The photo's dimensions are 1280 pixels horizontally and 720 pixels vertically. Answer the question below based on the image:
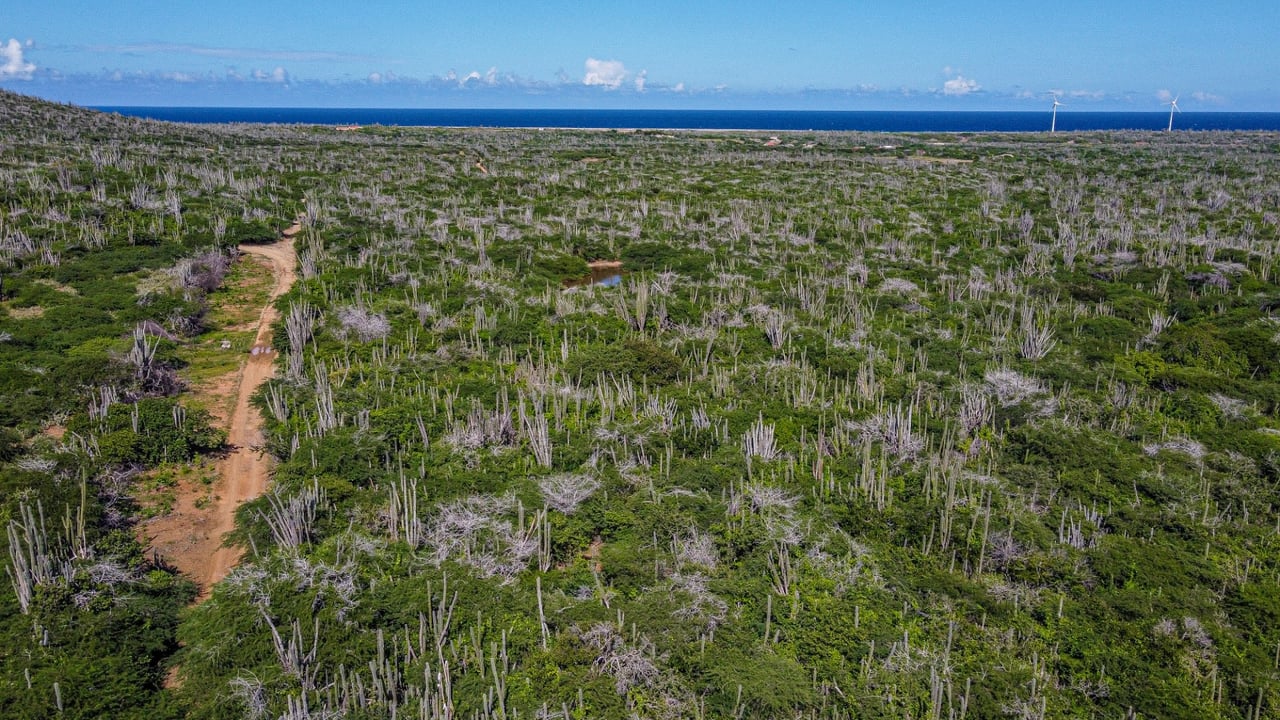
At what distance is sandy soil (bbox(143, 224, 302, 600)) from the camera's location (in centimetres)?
748

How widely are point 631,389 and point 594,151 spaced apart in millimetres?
37225

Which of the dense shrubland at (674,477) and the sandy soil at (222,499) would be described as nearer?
the dense shrubland at (674,477)

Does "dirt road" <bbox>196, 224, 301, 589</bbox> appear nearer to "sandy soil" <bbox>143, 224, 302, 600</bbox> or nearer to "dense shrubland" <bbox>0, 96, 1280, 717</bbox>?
"sandy soil" <bbox>143, 224, 302, 600</bbox>

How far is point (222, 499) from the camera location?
28.3ft

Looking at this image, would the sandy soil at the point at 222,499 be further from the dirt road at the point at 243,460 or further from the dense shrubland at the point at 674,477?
the dense shrubland at the point at 674,477

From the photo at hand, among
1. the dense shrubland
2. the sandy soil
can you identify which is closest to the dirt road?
the sandy soil

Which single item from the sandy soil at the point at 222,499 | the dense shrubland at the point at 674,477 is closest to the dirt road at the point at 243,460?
the sandy soil at the point at 222,499

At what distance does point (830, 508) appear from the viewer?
825cm

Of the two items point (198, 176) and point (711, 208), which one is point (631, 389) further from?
point (198, 176)

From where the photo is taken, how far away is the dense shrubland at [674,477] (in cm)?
600

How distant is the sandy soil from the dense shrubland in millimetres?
355

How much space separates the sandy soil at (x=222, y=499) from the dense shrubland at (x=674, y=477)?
0.35 m

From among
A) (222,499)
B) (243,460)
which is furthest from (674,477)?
(243,460)

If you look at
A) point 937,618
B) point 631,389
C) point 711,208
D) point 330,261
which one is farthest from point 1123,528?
point 711,208
